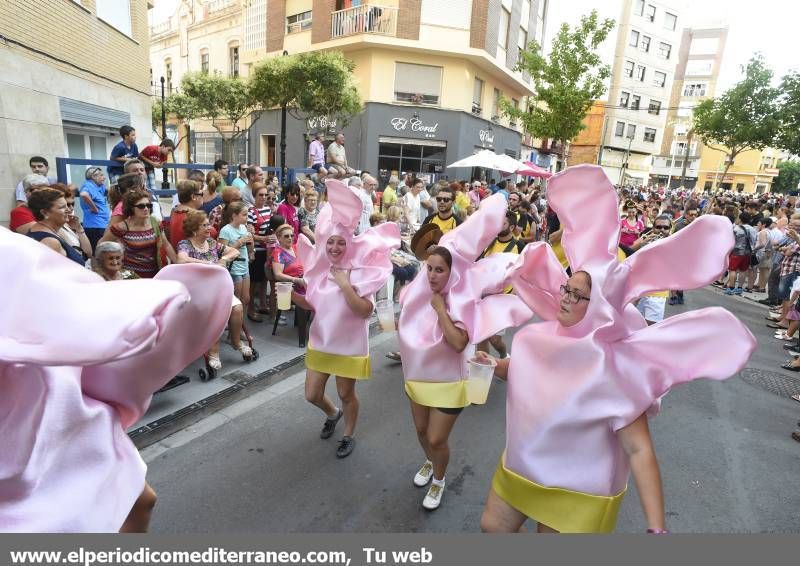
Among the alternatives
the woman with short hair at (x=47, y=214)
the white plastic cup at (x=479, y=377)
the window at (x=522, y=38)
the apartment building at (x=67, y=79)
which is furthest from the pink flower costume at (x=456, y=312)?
the window at (x=522, y=38)

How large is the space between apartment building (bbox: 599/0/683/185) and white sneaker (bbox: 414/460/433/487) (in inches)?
1818

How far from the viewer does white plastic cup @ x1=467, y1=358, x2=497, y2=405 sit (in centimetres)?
233

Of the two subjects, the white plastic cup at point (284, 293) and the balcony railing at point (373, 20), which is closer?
the white plastic cup at point (284, 293)

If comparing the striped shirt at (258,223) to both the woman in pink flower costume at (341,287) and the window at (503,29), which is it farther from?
the window at (503,29)

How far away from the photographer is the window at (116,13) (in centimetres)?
1065

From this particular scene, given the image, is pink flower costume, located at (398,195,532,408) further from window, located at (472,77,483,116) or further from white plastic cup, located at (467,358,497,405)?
window, located at (472,77,483,116)

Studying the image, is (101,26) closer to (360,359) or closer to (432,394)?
(360,359)

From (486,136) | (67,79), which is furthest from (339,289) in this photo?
(486,136)

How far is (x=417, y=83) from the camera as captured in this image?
67.6ft

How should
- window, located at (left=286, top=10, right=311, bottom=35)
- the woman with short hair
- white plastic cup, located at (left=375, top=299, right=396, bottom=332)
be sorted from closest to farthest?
white plastic cup, located at (left=375, top=299, right=396, bottom=332), the woman with short hair, window, located at (left=286, top=10, right=311, bottom=35)

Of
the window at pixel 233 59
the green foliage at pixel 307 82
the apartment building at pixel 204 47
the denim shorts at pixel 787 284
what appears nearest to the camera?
the denim shorts at pixel 787 284

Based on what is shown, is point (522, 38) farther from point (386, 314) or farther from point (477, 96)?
point (386, 314)

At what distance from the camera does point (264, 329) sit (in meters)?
6.26

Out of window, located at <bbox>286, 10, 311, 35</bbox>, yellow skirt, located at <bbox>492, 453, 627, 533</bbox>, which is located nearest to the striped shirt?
yellow skirt, located at <bbox>492, 453, 627, 533</bbox>
